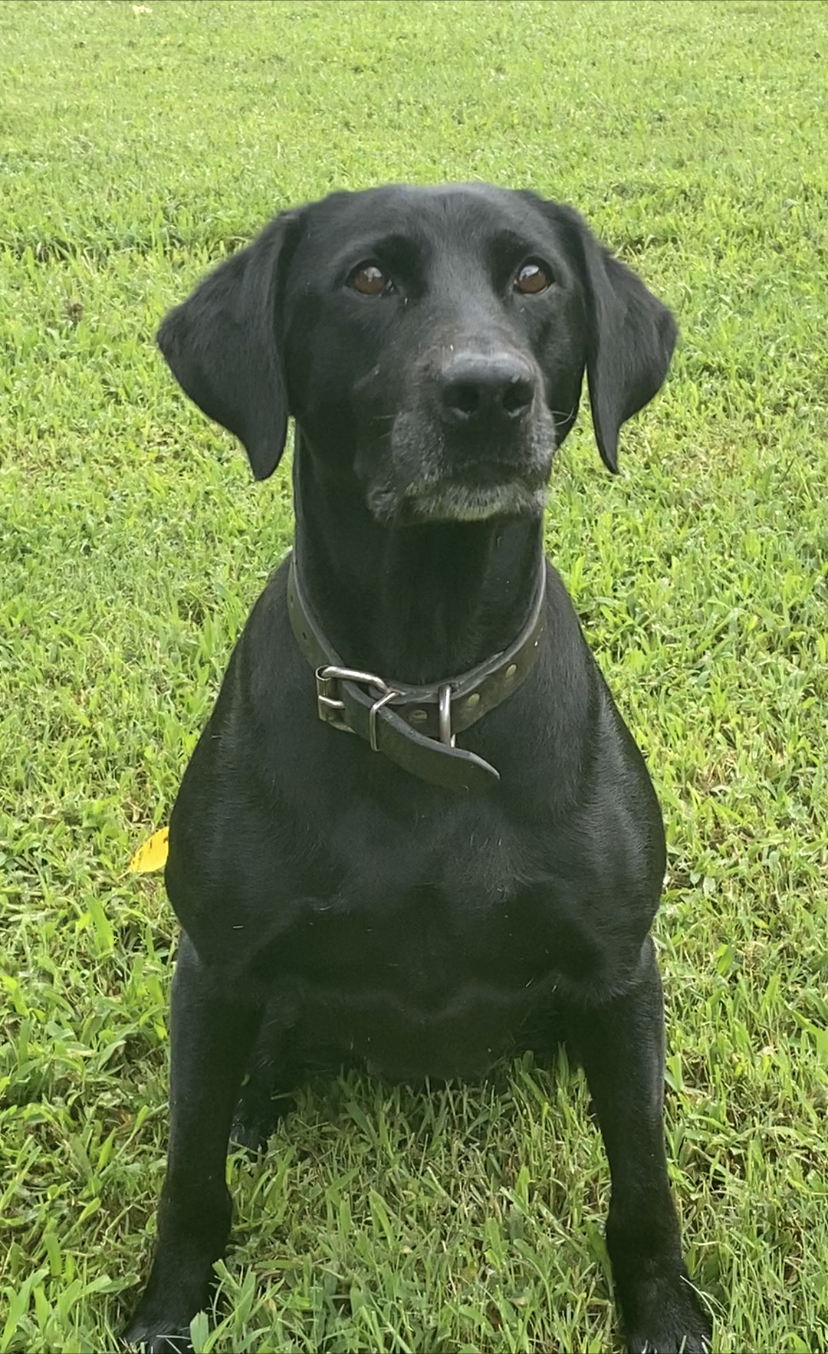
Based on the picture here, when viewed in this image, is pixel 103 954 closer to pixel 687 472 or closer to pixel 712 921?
pixel 712 921

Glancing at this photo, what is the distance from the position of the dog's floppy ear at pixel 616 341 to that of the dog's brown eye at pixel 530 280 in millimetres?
113

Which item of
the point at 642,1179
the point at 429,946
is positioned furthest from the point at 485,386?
the point at 642,1179

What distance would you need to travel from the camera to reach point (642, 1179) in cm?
204

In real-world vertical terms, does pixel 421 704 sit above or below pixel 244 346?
below

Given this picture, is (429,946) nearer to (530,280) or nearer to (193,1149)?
(193,1149)

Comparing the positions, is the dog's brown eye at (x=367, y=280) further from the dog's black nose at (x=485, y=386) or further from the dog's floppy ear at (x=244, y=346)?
the dog's black nose at (x=485, y=386)

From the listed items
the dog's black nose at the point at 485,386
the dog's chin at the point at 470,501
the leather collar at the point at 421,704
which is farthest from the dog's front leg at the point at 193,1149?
the dog's black nose at the point at 485,386

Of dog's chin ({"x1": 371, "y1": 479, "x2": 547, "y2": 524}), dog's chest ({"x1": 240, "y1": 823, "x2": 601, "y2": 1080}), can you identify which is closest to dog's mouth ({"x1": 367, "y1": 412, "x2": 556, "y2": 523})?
dog's chin ({"x1": 371, "y1": 479, "x2": 547, "y2": 524})

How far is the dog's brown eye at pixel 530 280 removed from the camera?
2.03 m

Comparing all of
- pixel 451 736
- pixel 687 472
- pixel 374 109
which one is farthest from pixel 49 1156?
pixel 374 109

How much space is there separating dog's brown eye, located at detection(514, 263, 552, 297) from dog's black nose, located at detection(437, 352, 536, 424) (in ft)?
1.10

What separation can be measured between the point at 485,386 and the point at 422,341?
20 centimetres

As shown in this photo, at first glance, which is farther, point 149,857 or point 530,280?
point 149,857

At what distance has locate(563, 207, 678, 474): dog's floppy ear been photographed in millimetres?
2105
